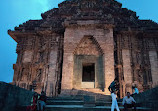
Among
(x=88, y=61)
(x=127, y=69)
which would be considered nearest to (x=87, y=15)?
(x=88, y=61)

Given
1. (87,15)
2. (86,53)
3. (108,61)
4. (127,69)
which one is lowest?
(127,69)

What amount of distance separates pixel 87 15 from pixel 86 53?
4681mm

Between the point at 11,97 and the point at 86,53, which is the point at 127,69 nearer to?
the point at 86,53

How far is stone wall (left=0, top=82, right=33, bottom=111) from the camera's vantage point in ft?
21.3

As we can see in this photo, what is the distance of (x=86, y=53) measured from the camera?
54.1 ft

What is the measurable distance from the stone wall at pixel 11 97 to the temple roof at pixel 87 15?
1136 cm

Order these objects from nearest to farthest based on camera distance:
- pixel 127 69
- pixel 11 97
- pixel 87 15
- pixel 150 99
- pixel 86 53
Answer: pixel 11 97 < pixel 150 99 < pixel 86 53 < pixel 127 69 < pixel 87 15

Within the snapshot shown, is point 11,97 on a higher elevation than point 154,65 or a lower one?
lower

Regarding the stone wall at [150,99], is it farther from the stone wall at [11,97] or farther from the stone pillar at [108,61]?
the stone wall at [11,97]

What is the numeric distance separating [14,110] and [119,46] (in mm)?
13794

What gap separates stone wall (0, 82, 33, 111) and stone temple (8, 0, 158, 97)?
646 centimetres

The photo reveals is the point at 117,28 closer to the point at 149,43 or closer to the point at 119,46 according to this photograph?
the point at 119,46

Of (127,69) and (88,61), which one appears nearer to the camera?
(88,61)

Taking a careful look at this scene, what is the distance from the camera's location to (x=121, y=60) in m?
17.2
